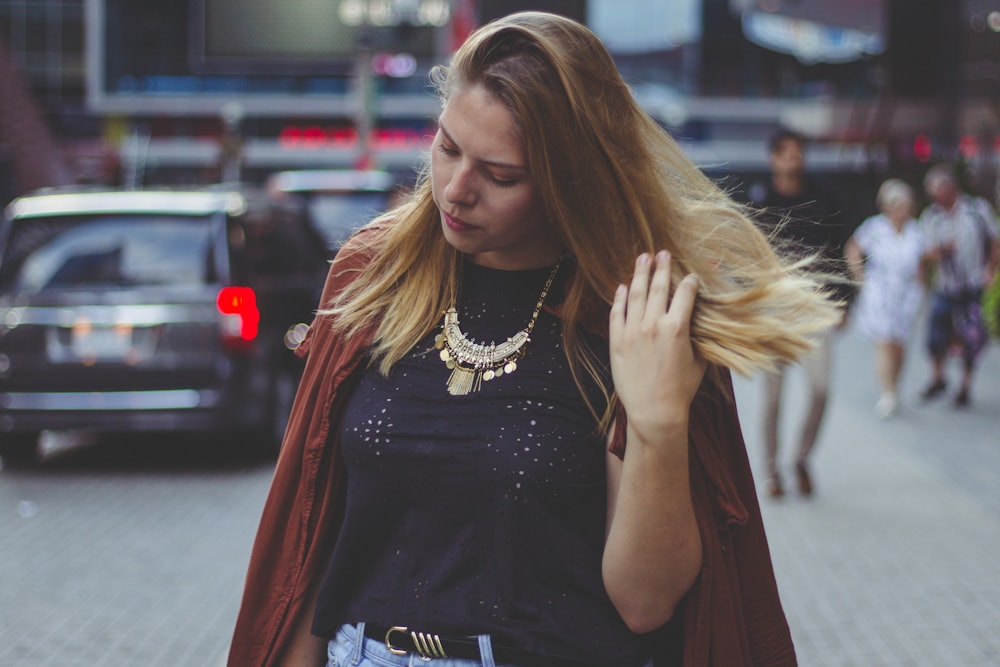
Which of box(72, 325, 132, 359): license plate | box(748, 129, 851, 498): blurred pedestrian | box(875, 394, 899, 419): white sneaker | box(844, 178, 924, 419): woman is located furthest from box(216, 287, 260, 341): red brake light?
box(875, 394, 899, 419): white sneaker

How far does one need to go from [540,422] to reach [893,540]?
520 cm

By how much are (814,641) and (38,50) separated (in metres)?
49.0

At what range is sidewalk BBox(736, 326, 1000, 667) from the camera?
205 inches

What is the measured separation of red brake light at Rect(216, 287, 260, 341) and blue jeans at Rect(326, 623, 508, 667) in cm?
636

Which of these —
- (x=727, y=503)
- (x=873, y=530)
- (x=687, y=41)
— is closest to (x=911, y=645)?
(x=873, y=530)

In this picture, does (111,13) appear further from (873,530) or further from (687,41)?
(873,530)

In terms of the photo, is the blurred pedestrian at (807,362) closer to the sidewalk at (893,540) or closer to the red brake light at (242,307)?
the sidewalk at (893,540)

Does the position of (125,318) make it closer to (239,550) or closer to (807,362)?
(239,550)

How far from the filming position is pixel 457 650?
193cm

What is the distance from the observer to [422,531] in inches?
78.6

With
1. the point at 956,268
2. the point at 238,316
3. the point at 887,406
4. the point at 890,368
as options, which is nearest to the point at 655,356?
the point at 238,316

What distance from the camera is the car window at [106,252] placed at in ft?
27.1

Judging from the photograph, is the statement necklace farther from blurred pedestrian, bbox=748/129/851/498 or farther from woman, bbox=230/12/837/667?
blurred pedestrian, bbox=748/129/851/498

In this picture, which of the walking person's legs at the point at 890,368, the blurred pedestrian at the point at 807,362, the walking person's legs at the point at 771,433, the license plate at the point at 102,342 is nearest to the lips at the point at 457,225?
the blurred pedestrian at the point at 807,362
